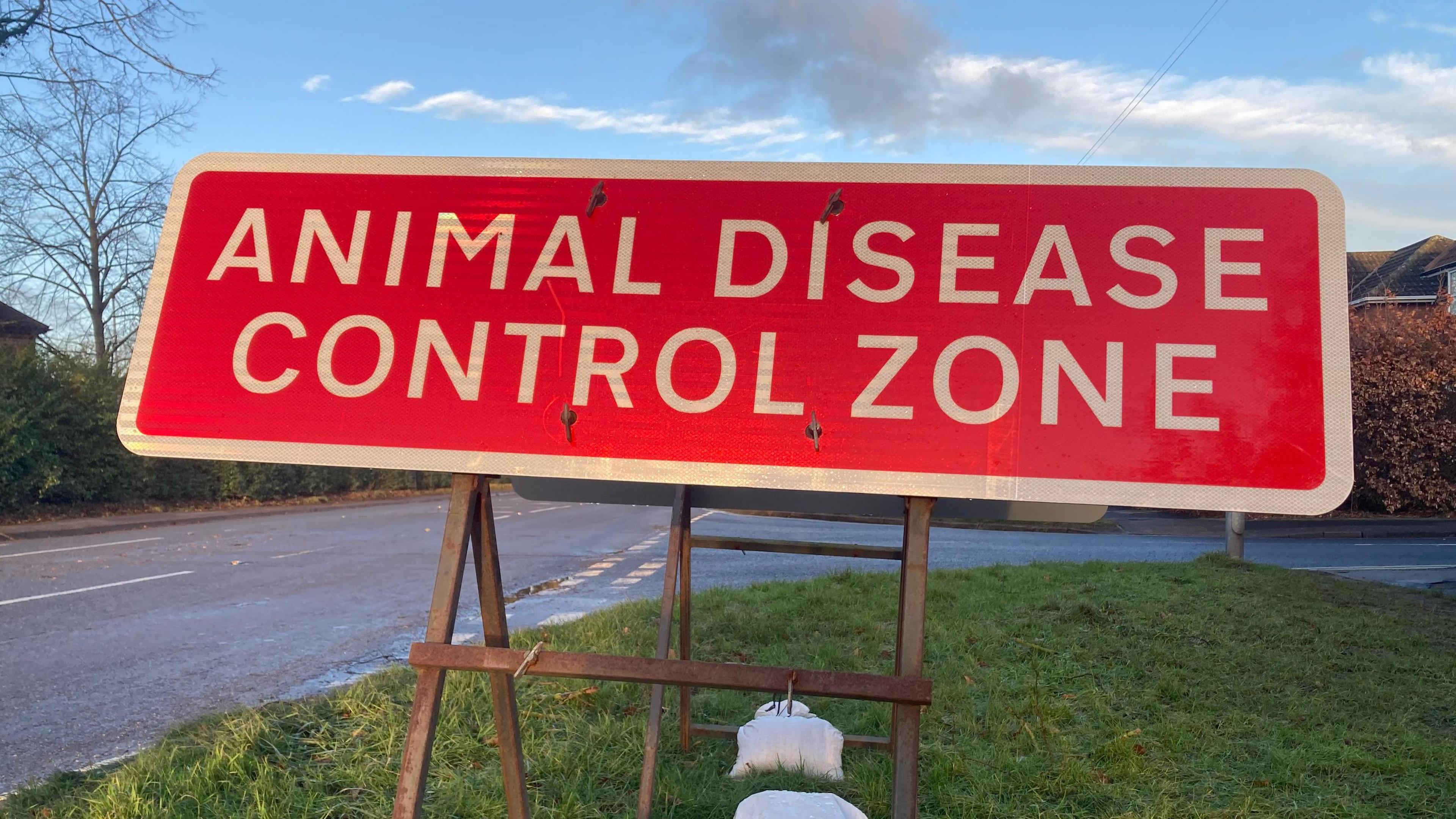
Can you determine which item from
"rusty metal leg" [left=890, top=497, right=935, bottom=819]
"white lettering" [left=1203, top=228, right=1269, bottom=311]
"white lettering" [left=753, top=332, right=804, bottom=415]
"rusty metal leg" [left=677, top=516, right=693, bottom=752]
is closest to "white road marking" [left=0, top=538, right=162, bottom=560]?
"rusty metal leg" [left=677, top=516, right=693, bottom=752]

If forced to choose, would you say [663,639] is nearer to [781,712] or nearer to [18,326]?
[781,712]

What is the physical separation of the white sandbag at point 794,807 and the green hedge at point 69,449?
13175 millimetres

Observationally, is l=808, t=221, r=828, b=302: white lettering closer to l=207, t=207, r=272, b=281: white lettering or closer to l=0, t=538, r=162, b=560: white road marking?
l=207, t=207, r=272, b=281: white lettering

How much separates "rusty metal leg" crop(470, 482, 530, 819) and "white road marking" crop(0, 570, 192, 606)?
7.78 m

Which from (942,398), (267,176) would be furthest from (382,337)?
(942,398)

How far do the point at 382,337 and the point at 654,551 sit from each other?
438 inches

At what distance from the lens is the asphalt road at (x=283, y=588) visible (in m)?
5.22

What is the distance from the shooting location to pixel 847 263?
1996 millimetres

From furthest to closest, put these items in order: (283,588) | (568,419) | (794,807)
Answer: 1. (283,588)
2. (794,807)
3. (568,419)

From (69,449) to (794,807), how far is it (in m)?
18.5

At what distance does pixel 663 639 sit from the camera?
3424mm

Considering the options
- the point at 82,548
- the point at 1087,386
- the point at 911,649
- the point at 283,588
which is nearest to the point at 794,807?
the point at 911,649

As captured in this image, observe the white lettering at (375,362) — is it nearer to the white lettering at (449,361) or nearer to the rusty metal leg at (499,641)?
the white lettering at (449,361)

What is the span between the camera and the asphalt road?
5219mm
